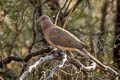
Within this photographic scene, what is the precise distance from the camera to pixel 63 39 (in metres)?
4.70

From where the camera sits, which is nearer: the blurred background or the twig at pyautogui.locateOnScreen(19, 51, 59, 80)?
the twig at pyautogui.locateOnScreen(19, 51, 59, 80)

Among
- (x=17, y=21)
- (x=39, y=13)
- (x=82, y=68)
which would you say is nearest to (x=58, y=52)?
(x=82, y=68)

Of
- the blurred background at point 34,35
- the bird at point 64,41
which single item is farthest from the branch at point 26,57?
the bird at point 64,41

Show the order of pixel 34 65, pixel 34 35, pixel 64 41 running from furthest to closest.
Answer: pixel 34 35 → pixel 64 41 → pixel 34 65

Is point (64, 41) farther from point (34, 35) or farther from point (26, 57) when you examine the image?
point (34, 35)

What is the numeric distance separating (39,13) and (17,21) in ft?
3.89

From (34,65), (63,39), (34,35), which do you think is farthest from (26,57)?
(34,65)

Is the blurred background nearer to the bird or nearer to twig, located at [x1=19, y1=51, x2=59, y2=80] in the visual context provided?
the bird

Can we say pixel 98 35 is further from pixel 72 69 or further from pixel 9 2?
pixel 72 69

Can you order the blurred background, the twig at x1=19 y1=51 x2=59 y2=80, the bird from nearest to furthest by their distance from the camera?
the twig at x1=19 y1=51 x2=59 y2=80 < the bird < the blurred background

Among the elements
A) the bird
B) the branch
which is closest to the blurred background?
the branch

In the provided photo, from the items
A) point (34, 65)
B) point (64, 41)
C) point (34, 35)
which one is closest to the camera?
point (34, 65)

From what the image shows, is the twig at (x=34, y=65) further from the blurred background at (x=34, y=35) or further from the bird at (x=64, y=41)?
the bird at (x=64, y=41)

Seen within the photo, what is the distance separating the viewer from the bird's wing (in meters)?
4.57
